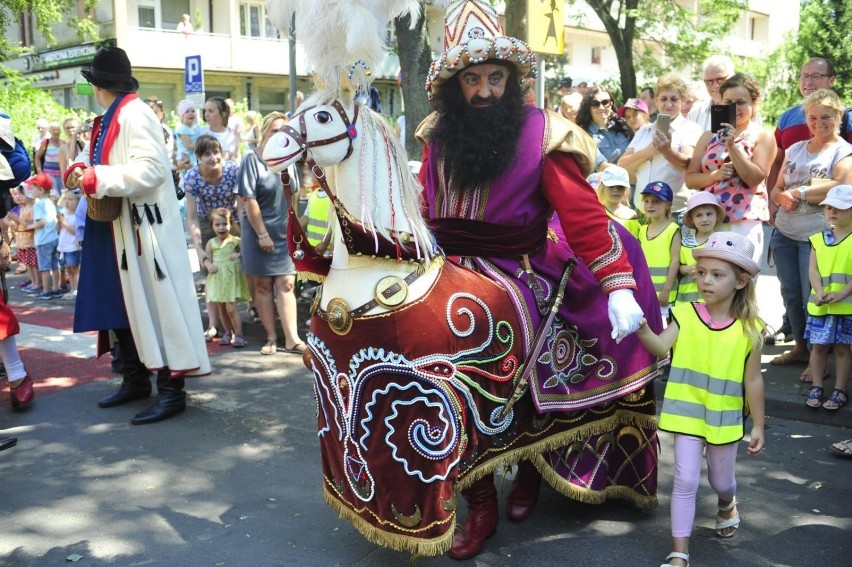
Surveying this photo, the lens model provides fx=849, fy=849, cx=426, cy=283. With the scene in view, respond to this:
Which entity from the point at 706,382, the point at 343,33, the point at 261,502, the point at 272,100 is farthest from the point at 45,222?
the point at 272,100

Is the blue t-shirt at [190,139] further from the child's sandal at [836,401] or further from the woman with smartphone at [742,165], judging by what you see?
the child's sandal at [836,401]

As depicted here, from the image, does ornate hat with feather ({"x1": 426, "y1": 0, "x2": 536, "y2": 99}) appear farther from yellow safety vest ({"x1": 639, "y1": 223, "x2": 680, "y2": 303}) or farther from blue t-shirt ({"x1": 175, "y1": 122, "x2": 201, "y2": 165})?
blue t-shirt ({"x1": 175, "y1": 122, "x2": 201, "y2": 165})

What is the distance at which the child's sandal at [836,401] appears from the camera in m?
5.46

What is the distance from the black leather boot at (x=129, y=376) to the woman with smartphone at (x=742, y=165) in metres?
4.20

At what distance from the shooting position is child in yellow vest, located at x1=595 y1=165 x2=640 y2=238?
19.5 feet

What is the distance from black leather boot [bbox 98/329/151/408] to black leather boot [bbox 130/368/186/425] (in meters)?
0.30

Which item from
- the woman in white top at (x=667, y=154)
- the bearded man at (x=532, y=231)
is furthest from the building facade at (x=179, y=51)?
the bearded man at (x=532, y=231)

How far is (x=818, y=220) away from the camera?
602cm

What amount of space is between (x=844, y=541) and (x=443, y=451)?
1.98 meters

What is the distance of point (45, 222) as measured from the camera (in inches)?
414

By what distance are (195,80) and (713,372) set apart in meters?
10.8

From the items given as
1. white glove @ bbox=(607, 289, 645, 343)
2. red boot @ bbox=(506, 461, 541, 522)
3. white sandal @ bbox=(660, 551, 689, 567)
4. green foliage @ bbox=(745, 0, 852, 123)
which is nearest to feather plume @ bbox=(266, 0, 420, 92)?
white glove @ bbox=(607, 289, 645, 343)

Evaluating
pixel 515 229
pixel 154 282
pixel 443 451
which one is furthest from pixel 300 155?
pixel 154 282

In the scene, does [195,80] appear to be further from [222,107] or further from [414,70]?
[414,70]
